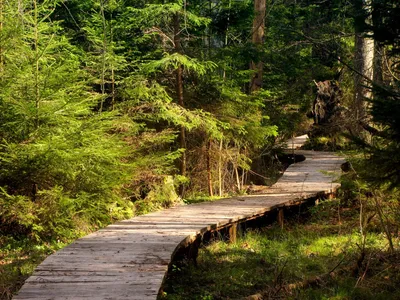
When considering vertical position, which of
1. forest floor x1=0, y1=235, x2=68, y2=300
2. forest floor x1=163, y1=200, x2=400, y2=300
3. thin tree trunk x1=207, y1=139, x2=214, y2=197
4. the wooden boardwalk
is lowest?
forest floor x1=163, y1=200, x2=400, y2=300

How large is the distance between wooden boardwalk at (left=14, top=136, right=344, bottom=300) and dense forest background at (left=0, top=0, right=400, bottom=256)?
1.20 meters

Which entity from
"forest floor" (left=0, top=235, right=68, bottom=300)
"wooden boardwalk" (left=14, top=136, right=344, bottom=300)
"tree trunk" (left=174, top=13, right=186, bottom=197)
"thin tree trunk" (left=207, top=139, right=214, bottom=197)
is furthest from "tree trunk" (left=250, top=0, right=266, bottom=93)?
"forest floor" (left=0, top=235, right=68, bottom=300)

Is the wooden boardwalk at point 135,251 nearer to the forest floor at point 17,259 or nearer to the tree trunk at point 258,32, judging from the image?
the forest floor at point 17,259

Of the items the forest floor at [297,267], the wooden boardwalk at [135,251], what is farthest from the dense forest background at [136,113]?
the wooden boardwalk at [135,251]

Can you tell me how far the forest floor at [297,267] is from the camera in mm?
6523

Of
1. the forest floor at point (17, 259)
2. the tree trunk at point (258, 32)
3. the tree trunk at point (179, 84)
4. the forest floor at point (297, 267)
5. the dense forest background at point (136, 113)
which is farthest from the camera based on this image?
the tree trunk at point (258, 32)

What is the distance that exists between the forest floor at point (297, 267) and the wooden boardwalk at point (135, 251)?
0.54 m

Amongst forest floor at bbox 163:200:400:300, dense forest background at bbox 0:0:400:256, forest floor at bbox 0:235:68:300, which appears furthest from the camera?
dense forest background at bbox 0:0:400:256

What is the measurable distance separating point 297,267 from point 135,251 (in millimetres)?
2479

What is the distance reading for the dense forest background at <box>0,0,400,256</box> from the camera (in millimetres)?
8423

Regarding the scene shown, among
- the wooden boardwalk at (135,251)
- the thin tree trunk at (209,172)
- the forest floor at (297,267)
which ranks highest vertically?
the thin tree trunk at (209,172)

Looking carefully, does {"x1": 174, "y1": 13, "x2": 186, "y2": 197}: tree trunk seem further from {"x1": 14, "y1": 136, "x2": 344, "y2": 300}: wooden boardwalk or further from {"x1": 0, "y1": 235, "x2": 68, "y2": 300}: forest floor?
{"x1": 0, "y1": 235, "x2": 68, "y2": 300}: forest floor

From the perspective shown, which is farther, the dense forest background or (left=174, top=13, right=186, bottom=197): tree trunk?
(left=174, top=13, right=186, bottom=197): tree trunk

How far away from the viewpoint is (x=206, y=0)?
52.6 feet
